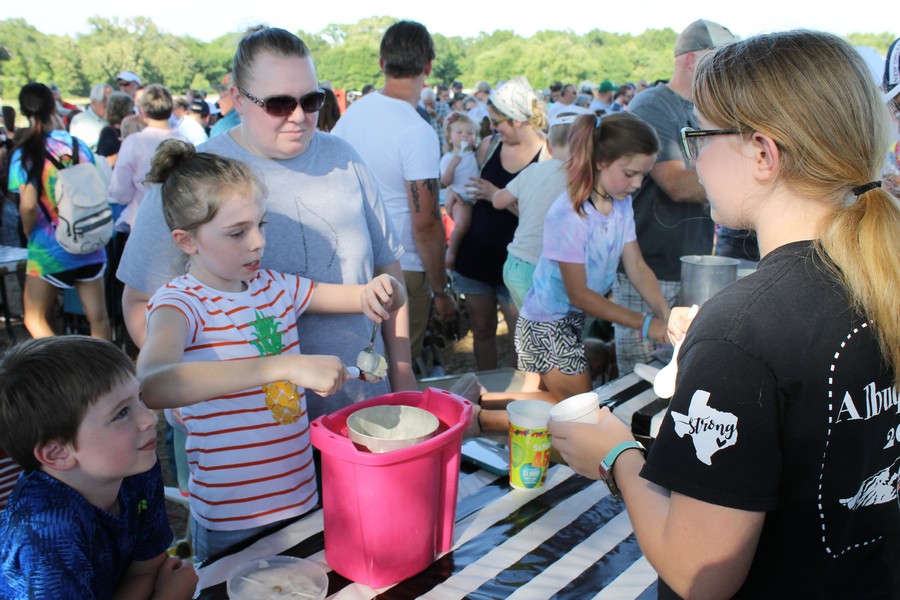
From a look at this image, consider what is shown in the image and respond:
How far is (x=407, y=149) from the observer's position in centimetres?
342

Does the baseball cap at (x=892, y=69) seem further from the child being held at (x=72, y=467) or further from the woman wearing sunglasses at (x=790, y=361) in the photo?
the child being held at (x=72, y=467)

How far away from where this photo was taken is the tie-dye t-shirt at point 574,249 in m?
2.86

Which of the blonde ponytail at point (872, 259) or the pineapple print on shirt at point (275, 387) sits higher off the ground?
the blonde ponytail at point (872, 259)

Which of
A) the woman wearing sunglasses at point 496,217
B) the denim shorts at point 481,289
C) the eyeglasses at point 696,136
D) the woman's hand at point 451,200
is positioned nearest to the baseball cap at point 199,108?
the woman's hand at point 451,200

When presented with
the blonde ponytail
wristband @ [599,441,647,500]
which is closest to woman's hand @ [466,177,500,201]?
wristband @ [599,441,647,500]

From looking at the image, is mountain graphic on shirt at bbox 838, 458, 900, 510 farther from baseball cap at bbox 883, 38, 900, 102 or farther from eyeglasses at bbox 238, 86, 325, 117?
baseball cap at bbox 883, 38, 900, 102

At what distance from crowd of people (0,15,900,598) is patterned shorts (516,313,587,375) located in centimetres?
1

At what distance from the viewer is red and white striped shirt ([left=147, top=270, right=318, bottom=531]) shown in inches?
63.7

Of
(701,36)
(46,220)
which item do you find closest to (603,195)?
(701,36)

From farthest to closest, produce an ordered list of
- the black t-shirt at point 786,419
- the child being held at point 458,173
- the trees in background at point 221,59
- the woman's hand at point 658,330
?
1. the trees in background at point 221,59
2. the child being held at point 458,173
3. the woman's hand at point 658,330
4. the black t-shirt at point 786,419

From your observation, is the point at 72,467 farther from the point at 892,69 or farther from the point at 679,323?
the point at 892,69

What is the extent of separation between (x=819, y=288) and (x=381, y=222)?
4.58ft

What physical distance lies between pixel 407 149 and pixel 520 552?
2.34m

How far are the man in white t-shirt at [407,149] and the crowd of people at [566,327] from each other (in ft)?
0.05
